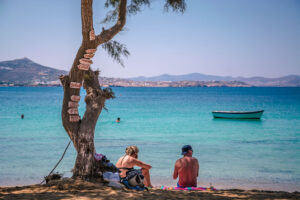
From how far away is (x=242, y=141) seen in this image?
18781mm

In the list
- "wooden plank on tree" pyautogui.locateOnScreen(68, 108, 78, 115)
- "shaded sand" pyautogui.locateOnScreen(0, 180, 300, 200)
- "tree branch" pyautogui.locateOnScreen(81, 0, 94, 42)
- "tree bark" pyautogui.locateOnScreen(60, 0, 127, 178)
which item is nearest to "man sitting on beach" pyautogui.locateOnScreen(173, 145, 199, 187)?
"shaded sand" pyautogui.locateOnScreen(0, 180, 300, 200)

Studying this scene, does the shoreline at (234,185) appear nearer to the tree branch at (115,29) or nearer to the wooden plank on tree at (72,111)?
the wooden plank on tree at (72,111)

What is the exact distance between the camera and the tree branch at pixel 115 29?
259 inches

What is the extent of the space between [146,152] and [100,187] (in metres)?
8.95

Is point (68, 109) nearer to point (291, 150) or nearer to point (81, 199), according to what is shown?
point (81, 199)

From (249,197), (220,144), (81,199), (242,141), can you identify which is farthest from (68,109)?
(242,141)

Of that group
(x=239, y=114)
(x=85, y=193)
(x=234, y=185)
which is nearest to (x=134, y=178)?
(x=85, y=193)

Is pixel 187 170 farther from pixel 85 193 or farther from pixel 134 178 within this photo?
pixel 85 193

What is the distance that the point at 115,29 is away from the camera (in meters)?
6.85

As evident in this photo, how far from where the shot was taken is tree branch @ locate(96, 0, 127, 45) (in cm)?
657

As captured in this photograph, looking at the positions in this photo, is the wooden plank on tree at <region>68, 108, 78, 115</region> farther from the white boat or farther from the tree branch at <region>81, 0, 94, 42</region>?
the white boat

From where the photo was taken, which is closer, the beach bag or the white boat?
the beach bag

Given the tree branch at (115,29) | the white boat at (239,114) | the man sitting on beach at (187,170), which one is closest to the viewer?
the tree branch at (115,29)

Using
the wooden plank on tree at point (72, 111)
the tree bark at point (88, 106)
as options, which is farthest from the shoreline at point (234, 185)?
the wooden plank on tree at point (72, 111)
